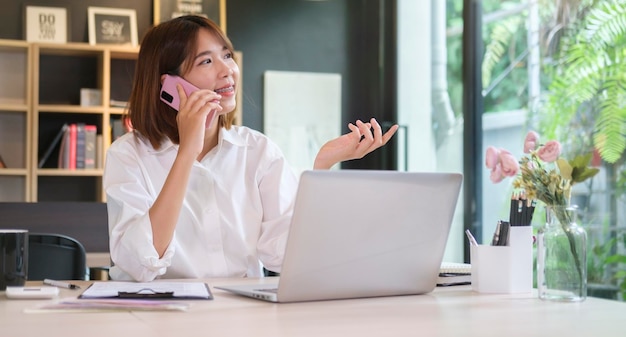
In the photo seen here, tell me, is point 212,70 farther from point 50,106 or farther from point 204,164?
point 50,106

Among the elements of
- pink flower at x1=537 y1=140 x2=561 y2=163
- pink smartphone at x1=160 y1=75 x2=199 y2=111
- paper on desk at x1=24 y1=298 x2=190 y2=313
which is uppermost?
pink smartphone at x1=160 y1=75 x2=199 y2=111

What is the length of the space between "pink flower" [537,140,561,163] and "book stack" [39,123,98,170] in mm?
3788

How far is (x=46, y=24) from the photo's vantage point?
207 inches

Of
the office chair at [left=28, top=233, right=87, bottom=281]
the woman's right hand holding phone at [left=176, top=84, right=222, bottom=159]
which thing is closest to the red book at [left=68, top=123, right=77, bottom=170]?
the office chair at [left=28, top=233, right=87, bottom=281]

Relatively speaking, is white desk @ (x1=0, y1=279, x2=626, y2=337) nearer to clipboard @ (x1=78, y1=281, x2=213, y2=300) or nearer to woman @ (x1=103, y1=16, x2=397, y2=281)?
clipboard @ (x1=78, y1=281, x2=213, y2=300)

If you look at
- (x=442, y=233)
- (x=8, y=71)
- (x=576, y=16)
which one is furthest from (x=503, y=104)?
(x=442, y=233)

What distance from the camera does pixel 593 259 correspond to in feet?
12.8

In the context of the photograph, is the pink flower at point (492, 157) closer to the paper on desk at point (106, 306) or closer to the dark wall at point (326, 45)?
the paper on desk at point (106, 306)

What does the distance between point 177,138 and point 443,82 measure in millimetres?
3250

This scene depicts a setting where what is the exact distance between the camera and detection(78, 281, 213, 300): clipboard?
1415 millimetres

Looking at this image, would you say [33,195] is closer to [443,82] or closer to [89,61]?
[89,61]

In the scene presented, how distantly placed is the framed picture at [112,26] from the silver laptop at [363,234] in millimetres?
4003

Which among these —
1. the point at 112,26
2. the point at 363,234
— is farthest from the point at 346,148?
the point at 112,26

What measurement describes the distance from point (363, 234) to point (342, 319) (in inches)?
9.0
